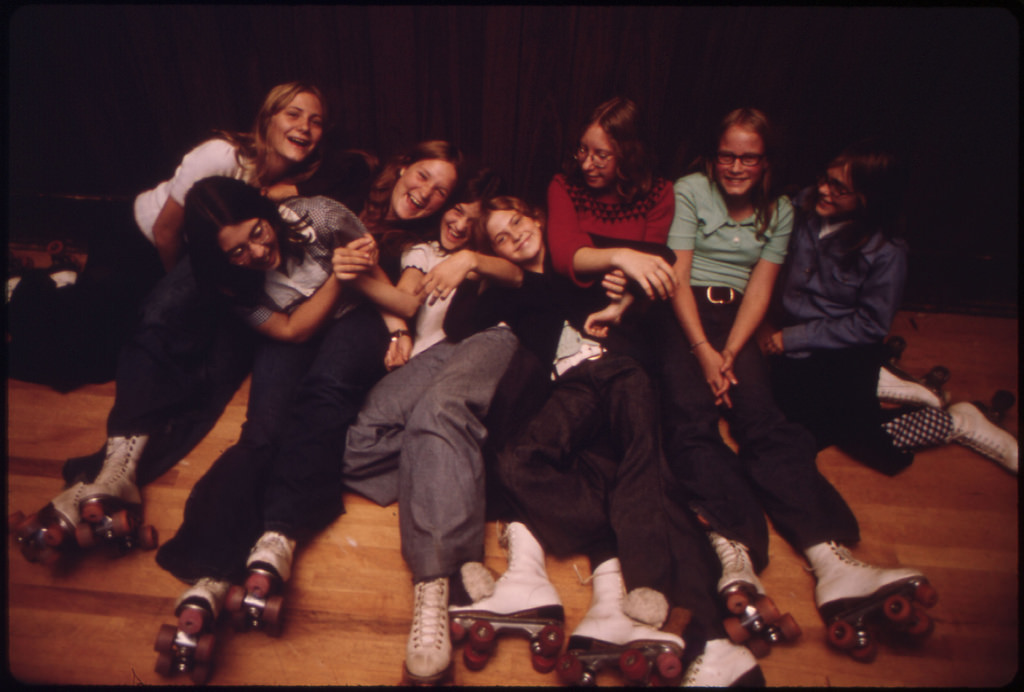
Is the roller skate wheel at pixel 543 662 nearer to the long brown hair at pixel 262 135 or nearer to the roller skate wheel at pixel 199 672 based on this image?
the roller skate wheel at pixel 199 672

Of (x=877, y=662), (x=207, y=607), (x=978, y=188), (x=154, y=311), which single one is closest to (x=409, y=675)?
(x=207, y=607)

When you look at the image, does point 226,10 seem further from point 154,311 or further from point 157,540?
point 157,540

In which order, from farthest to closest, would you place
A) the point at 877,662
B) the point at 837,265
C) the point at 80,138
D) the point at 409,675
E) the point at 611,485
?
the point at 80,138 → the point at 837,265 → the point at 611,485 → the point at 877,662 → the point at 409,675

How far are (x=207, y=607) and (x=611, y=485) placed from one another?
91 cm

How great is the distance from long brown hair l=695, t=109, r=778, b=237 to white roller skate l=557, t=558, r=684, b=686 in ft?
3.55

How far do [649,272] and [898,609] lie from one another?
91cm

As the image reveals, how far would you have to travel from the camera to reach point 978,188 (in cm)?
177

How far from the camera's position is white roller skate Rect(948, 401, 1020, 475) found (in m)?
1.50

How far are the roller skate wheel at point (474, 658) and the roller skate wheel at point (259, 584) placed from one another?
436 millimetres

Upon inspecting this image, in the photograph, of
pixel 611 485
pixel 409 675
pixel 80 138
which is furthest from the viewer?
pixel 80 138

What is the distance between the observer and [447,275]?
4.42 feet

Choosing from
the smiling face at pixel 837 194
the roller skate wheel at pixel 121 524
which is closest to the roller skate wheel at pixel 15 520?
the roller skate wheel at pixel 121 524

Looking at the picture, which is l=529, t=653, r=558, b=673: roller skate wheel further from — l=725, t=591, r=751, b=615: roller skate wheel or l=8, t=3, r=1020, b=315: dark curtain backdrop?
l=8, t=3, r=1020, b=315: dark curtain backdrop

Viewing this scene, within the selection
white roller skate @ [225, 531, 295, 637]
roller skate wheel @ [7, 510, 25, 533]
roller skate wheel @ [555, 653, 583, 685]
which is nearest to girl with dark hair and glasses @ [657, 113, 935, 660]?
roller skate wheel @ [555, 653, 583, 685]
